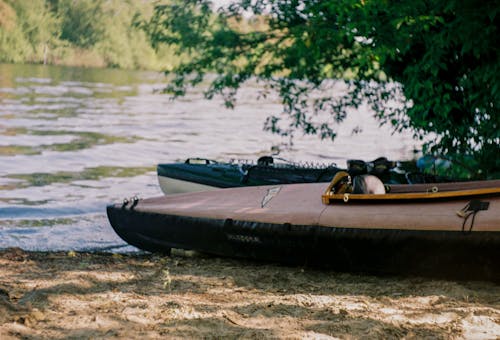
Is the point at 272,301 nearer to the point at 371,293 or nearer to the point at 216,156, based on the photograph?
the point at 371,293

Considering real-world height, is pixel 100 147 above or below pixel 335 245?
below

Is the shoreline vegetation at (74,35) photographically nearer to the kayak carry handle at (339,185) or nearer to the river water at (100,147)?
the river water at (100,147)

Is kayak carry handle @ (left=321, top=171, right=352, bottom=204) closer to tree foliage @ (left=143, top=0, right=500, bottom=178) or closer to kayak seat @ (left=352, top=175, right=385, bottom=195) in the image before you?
kayak seat @ (left=352, top=175, right=385, bottom=195)

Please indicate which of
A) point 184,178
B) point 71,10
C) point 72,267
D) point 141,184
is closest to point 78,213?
point 184,178

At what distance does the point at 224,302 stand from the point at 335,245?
1263 millimetres

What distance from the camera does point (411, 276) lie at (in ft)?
16.4

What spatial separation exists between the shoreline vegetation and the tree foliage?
123ft

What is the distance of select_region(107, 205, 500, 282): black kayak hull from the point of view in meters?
4.66

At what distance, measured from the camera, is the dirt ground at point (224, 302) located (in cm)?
358

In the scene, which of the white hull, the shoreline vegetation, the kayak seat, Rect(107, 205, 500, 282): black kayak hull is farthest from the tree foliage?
the shoreline vegetation

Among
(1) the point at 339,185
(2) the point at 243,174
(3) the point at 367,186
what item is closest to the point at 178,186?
(2) the point at 243,174

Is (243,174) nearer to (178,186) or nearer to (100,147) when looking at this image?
(178,186)

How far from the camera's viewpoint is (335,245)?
5184 mm

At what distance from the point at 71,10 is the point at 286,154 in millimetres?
38922
